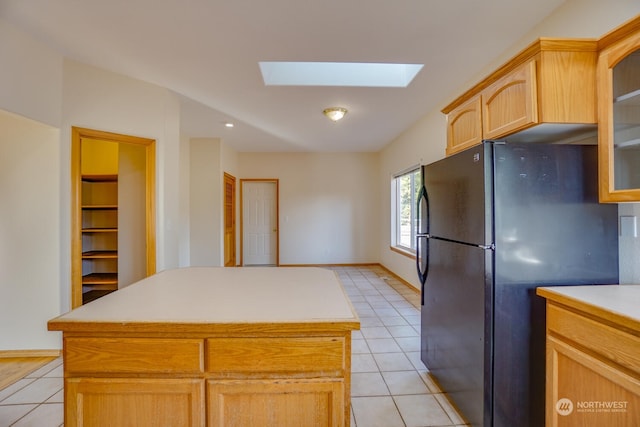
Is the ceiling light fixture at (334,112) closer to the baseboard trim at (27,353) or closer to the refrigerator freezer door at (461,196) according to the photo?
the refrigerator freezer door at (461,196)

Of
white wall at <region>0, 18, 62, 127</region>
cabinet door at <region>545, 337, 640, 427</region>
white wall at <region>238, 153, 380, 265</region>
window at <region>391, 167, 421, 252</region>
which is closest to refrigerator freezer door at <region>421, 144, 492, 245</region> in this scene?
cabinet door at <region>545, 337, 640, 427</region>

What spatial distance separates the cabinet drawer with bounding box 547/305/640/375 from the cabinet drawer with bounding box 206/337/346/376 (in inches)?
37.7

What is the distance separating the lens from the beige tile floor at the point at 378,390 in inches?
69.7

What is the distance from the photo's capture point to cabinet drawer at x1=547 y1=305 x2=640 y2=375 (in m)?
1.00

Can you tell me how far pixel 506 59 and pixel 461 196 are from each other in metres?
1.37

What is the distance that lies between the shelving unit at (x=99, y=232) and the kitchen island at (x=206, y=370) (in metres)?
3.30

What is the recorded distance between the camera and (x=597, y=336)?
1.12 m

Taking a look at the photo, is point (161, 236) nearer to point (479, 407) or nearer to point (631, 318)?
point (479, 407)

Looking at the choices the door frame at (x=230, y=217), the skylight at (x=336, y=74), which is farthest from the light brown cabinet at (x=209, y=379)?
the door frame at (x=230, y=217)

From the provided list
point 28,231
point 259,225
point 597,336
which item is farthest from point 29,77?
point 259,225

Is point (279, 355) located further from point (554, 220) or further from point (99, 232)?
point (99, 232)

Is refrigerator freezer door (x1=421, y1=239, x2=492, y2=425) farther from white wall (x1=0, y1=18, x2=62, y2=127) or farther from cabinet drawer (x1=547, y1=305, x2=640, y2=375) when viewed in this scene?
white wall (x1=0, y1=18, x2=62, y2=127)

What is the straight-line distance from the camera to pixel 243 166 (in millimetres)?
6324

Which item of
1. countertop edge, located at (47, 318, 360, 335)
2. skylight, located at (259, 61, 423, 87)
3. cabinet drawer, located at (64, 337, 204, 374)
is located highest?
skylight, located at (259, 61, 423, 87)
